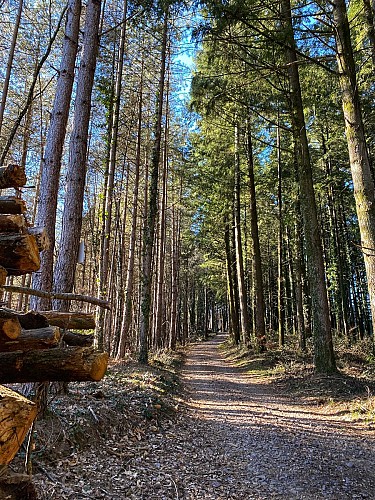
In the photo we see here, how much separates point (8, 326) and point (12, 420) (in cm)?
61

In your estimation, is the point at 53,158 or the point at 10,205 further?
the point at 53,158

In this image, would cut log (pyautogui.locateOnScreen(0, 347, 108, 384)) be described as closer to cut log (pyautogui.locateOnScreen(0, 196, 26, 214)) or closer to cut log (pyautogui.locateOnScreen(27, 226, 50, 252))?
cut log (pyautogui.locateOnScreen(27, 226, 50, 252))

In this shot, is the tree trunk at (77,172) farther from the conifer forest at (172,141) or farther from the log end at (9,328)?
the log end at (9,328)

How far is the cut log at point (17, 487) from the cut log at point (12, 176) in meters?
2.27

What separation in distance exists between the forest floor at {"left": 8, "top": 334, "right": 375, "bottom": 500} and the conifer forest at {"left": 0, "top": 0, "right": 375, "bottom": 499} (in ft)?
2.29

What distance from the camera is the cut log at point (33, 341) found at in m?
2.71

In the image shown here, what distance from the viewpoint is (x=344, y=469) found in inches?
189

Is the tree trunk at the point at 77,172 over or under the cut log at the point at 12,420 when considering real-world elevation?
over

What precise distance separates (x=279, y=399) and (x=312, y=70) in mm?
10466

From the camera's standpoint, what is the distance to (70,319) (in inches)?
146

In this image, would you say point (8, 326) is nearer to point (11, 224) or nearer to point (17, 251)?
point (17, 251)

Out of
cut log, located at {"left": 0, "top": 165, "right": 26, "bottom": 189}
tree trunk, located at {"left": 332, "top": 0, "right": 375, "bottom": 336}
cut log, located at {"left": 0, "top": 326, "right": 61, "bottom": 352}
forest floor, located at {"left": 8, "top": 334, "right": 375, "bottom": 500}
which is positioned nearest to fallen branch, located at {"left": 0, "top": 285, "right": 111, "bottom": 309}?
cut log, located at {"left": 0, "top": 326, "right": 61, "bottom": 352}

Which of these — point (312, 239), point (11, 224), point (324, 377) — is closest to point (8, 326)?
point (11, 224)

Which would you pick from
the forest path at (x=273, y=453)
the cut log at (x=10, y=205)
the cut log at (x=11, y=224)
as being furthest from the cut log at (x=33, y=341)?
the forest path at (x=273, y=453)
